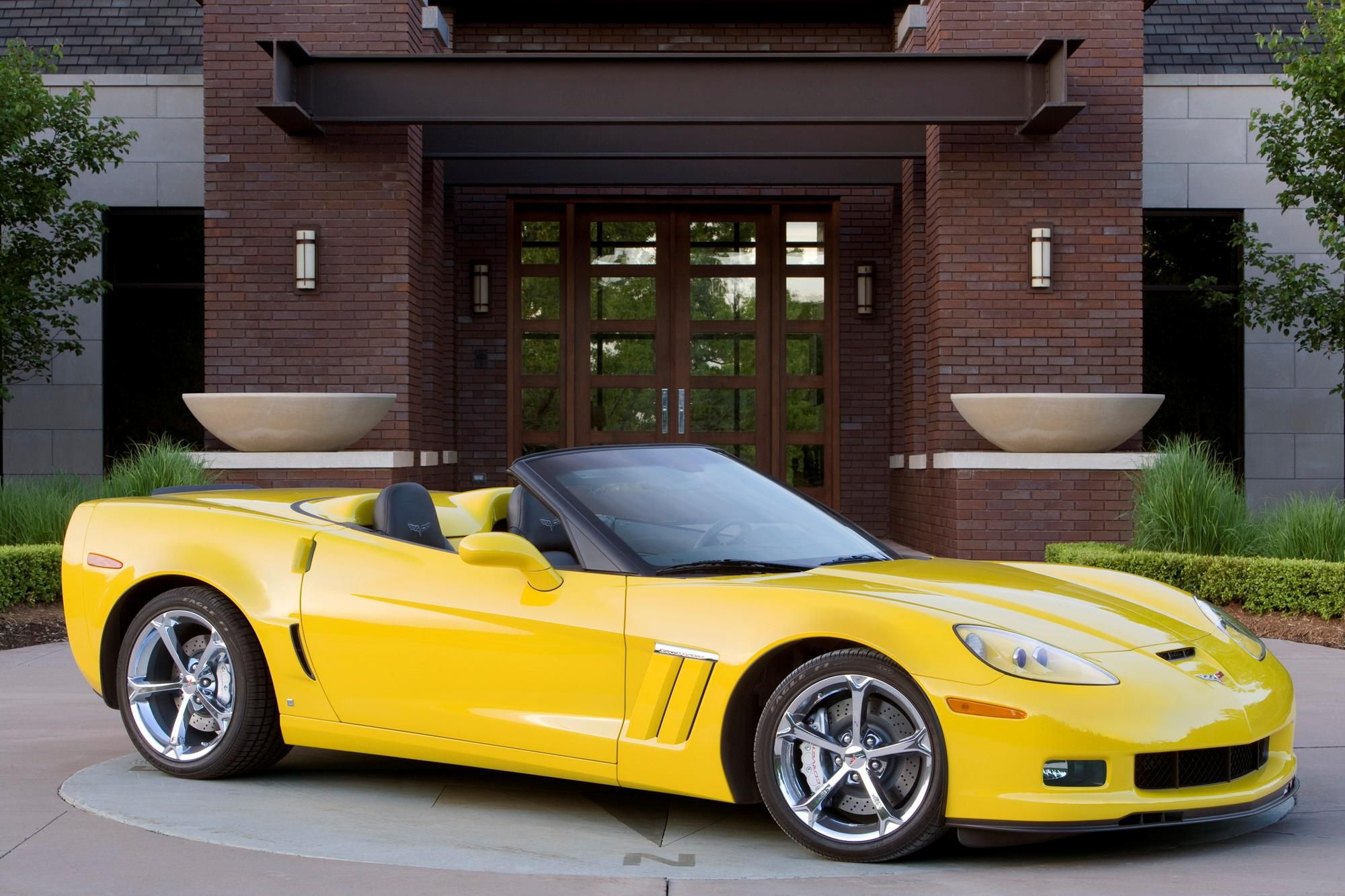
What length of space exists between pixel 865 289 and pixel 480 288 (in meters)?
4.06

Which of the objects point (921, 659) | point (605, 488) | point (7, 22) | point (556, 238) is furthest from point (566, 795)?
point (7, 22)

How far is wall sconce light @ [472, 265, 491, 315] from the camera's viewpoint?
15406mm

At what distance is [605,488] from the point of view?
4.67 metres

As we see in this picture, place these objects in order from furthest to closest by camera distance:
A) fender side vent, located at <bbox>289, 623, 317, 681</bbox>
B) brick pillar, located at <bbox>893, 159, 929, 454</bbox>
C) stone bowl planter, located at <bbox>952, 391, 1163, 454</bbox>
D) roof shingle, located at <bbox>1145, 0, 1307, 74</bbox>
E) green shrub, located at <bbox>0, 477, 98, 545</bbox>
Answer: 1. roof shingle, located at <bbox>1145, 0, 1307, 74</bbox>
2. brick pillar, located at <bbox>893, 159, 929, 454</bbox>
3. stone bowl planter, located at <bbox>952, 391, 1163, 454</bbox>
4. green shrub, located at <bbox>0, 477, 98, 545</bbox>
5. fender side vent, located at <bbox>289, 623, 317, 681</bbox>

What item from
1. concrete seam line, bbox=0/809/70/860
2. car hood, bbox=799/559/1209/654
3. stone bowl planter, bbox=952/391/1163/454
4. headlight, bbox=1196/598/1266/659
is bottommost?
concrete seam line, bbox=0/809/70/860

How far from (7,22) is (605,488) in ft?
47.3

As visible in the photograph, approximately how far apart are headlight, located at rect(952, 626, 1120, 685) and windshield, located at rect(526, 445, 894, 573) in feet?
2.67

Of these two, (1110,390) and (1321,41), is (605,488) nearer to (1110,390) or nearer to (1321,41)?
(1110,390)

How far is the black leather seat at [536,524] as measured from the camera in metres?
4.70

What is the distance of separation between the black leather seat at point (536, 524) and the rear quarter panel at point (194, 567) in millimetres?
668

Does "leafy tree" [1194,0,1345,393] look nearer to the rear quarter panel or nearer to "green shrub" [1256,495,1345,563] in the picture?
"green shrub" [1256,495,1345,563]

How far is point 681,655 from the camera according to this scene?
13.3 feet

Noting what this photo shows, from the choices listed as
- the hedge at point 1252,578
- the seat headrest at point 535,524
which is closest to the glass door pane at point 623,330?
the hedge at point 1252,578

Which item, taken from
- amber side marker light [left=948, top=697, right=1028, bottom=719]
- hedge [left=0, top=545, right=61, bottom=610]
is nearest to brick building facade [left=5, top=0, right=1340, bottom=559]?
hedge [left=0, top=545, right=61, bottom=610]
